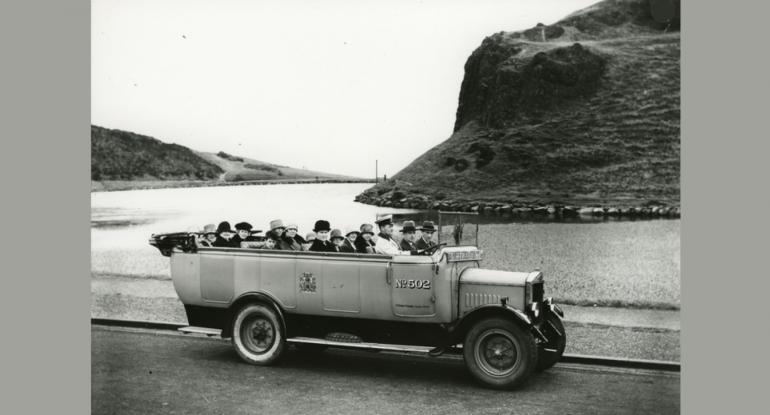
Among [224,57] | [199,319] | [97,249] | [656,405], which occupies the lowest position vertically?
[656,405]

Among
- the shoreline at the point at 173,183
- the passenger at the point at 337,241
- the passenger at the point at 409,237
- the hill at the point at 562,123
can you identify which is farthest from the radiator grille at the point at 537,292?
the shoreline at the point at 173,183

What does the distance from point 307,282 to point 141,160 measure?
13.6ft

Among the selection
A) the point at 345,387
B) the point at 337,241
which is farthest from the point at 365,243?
the point at 345,387

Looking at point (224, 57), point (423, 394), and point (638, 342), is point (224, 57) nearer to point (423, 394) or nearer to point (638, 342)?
point (423, 394)

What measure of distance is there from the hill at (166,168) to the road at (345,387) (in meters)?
2.77

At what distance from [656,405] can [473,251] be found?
259 centimetres

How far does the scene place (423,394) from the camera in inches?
296

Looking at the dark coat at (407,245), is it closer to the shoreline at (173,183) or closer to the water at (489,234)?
the water at (489,234)

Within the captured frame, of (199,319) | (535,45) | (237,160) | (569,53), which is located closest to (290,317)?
(199,319)

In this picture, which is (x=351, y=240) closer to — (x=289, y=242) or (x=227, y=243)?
(x=289, y=242)

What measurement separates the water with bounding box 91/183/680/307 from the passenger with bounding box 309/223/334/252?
1.25 metres

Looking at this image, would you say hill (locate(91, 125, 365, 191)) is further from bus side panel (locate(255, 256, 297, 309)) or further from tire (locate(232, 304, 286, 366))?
tire (locate(232, 304, 286, 366))

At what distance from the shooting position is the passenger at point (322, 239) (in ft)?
29.0

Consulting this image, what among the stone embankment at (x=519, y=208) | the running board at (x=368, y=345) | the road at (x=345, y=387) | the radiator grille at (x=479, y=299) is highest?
the stone embankment at (x=519, y=208)
